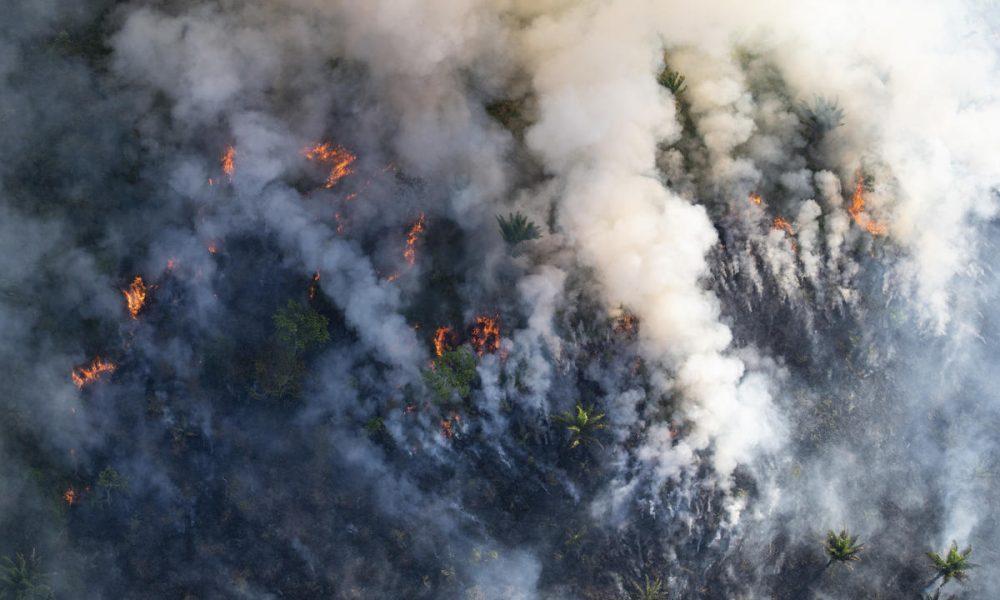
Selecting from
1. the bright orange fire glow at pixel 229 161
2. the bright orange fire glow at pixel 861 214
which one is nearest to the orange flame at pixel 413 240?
the bright orange fire glow at pixel 229 161

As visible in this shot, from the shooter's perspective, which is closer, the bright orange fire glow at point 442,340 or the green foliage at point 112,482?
the green foliage at point 112,482

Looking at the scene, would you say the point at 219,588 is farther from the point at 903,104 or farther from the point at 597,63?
the point at 903,104

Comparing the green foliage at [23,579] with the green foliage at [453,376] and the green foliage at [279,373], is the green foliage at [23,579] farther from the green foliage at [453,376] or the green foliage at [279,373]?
the green foliage at [453,376]

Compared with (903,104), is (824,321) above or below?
below

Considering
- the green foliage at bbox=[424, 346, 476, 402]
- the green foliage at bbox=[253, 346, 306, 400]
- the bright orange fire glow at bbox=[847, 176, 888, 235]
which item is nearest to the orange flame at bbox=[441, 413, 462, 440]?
the green foliage at bbox=[424, 346, 476, 402]

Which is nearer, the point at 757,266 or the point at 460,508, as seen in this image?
the point at 460,508

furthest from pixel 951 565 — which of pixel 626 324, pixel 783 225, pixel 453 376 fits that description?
pixel 453 376

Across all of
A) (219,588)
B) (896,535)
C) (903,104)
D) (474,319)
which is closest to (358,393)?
(474,319)
